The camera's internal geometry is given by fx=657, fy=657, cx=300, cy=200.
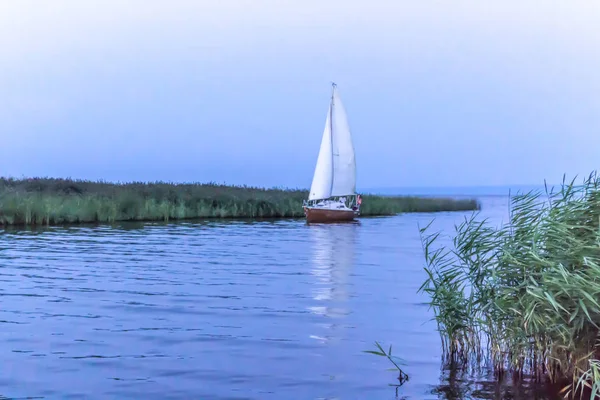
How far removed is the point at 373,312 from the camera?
1176 cm

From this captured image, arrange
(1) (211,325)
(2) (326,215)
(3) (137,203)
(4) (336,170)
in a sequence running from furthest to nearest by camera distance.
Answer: (4) (336,170)
(2) (326,215)
(3) (137,203)
(1) (211,325)

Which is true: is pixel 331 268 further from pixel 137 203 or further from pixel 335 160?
pixel 335 160

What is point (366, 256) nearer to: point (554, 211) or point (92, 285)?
point (92, 285)

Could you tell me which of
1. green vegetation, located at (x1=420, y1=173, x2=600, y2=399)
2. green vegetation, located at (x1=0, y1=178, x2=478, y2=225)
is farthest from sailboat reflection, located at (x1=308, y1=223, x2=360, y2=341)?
green vegetation, located at (x1=0, y1=178, x2=478, y2=225)

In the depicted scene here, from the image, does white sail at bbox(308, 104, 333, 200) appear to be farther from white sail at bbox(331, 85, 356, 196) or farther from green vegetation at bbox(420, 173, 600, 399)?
green vegetation at bbox(420, 173, 600, 399)

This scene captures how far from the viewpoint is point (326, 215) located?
40.1 metres

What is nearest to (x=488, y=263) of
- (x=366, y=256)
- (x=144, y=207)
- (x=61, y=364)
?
(x=61, y=364)

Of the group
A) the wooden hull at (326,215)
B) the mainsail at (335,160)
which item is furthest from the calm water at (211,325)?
the mainsail at (335,160)

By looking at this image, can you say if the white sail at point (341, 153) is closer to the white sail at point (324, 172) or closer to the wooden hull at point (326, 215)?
the white sail at point (324, 172)

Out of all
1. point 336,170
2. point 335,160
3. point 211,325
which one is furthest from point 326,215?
point 211,325

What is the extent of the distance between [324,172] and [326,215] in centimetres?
359

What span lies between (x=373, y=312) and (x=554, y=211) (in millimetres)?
4839

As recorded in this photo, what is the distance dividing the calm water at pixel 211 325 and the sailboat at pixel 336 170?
66.4 feet

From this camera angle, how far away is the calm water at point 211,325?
7.24 meters
